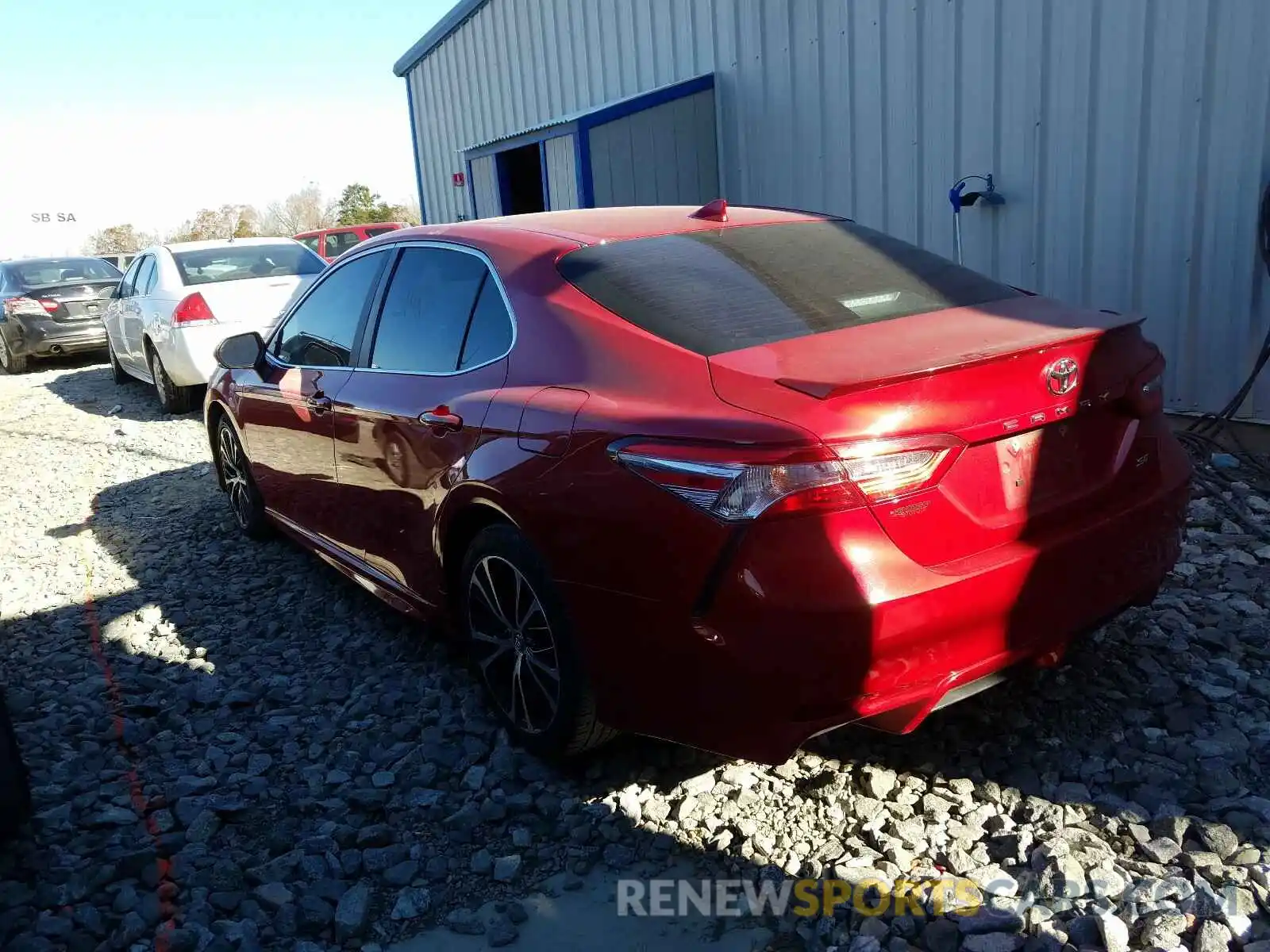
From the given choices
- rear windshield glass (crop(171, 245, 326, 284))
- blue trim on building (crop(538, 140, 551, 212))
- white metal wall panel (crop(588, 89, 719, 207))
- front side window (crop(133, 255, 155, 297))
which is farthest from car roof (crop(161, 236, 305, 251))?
white metal wall panel (crop(588, 89, 719, 207))

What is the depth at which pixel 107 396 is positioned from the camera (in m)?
11.5

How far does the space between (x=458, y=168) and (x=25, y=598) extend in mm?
9770

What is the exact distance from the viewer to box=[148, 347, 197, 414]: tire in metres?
9.48

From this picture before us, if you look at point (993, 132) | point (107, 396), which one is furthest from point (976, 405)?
point (107, 396)

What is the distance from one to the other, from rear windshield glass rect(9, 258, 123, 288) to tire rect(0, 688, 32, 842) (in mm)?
13451

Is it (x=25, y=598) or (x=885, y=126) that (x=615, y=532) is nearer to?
(x=25, y=598)

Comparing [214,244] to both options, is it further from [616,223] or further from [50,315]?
[616,223]

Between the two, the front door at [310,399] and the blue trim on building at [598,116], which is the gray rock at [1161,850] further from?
the blue trim on building at [598,116]

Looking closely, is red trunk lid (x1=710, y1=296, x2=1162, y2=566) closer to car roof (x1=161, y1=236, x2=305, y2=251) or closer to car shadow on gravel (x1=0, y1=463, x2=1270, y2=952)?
car shadow on gravel (x1=0, y1=463, x2=1270, y2=952)

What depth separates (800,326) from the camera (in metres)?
2.72

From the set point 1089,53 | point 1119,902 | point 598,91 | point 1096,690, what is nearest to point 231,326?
point 598,91

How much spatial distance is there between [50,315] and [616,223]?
13.2 m

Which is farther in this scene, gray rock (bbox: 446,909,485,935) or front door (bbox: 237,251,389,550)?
front door (bbox: 237,251,389,550)

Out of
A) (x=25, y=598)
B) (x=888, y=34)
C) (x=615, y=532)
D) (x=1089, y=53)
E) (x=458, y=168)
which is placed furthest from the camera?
(x=458, y=168)
